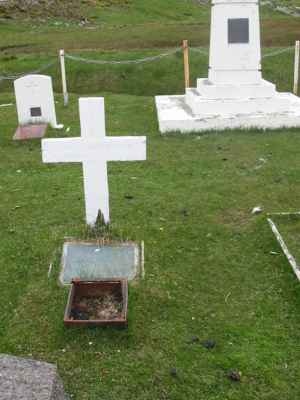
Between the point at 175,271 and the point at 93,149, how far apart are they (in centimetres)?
157

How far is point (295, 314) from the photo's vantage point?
452cm

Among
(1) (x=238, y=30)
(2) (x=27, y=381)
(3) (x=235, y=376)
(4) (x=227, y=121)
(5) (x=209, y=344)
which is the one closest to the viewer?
(2) (x=27, y=381)

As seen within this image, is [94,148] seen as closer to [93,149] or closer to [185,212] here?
[93,149]

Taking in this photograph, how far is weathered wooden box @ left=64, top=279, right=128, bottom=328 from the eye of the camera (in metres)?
4.20

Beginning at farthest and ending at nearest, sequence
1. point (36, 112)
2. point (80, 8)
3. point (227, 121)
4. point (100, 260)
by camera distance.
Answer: point (80, 8)
point (36, 112)
point (227, 121)
point (100, 260)

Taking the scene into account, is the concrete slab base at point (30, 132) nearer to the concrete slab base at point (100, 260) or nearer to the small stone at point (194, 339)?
the concrete slab base at point (100, 260)

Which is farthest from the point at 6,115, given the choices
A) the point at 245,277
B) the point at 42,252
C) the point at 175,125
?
the point at 245,277

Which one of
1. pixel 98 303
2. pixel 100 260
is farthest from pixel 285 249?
pixel 98 303

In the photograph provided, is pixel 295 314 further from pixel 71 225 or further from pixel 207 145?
pixel 207 145

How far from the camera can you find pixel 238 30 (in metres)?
11.0

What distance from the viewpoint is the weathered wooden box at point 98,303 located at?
420 centimetres

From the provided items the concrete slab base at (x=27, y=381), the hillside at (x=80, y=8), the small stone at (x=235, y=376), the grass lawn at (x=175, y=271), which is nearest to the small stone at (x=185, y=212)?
the grass lawn at (x=175, y=271)

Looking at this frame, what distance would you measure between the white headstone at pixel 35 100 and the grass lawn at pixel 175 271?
894 millimetres

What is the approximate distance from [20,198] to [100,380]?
3.99m
